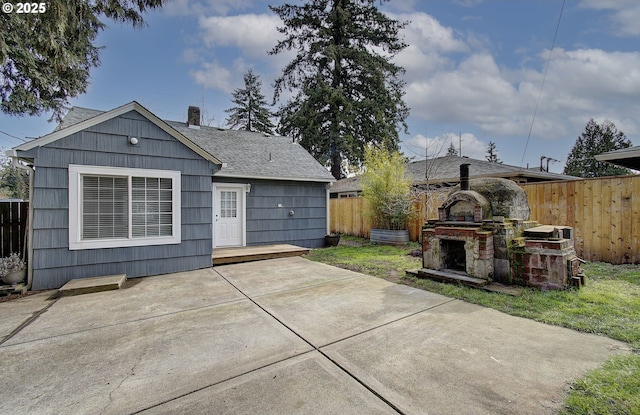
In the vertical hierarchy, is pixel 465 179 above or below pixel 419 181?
below

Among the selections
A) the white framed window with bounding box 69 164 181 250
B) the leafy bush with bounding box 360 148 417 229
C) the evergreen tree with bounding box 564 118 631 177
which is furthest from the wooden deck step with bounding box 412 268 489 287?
the evergreen tree with bounding box 564 118 631 177

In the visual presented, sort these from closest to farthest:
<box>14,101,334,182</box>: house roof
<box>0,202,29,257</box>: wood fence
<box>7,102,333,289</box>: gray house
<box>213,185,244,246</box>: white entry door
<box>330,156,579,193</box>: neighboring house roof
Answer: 1. <box>7,102,333,289</box>: gray house
2. <box>0,202,29,257</box>: wood fence
3. <box>14,101,334,182</box>: house roof
4. <box>213,185,244,246</box>: white entry door
5. <box>330,156,579,193</box>: neighboring house roof

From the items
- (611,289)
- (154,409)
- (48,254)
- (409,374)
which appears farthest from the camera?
(48,254)

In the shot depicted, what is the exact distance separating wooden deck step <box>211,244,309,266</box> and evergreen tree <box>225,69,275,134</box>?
19.2 meters

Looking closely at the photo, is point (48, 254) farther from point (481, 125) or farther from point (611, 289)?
point (481, 125)

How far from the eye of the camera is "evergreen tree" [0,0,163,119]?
4.49 meters

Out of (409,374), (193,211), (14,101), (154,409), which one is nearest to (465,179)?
(409,374)

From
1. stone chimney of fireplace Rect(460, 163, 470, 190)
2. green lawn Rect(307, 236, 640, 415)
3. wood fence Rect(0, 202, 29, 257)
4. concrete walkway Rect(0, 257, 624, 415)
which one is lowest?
concrete walkway Rect(0, 257, 624, 415)

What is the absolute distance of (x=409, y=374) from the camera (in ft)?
7.29

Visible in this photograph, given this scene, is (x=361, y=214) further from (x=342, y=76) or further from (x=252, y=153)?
(x=342, y=76)

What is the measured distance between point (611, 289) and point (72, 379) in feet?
21.7

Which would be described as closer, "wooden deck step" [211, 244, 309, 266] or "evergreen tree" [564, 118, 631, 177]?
"wooden deck step" [211, 244, 309, 266]

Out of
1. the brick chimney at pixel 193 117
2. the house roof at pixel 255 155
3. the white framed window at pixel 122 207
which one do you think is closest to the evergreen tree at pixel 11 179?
the brick chimney at pixel 193 117

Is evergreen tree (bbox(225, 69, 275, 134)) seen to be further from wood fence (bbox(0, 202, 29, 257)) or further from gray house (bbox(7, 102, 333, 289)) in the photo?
wood fence (bbox(0, 202, 29, 257))
